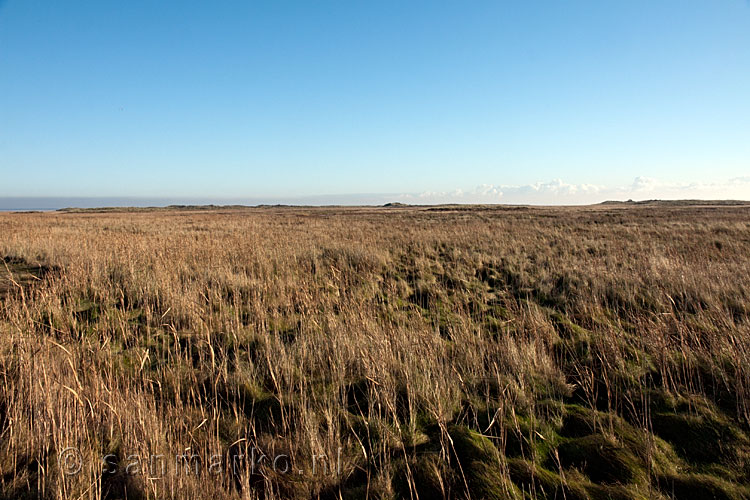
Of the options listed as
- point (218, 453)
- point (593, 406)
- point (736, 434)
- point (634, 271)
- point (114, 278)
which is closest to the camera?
point (218, 453)

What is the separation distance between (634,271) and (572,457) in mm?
7692

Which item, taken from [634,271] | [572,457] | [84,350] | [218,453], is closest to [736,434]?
[572,457]

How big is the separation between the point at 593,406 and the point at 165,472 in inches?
132

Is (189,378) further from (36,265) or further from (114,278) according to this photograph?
(36,265)

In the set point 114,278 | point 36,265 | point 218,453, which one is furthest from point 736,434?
point 36,265

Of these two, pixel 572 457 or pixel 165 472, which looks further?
pixel 572 457

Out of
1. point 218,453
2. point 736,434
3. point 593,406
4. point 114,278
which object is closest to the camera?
point 218,453

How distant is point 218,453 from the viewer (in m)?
2.46

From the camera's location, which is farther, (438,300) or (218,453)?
(438,300)

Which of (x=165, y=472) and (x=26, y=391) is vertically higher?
(x=26, y=391)

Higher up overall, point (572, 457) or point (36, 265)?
point (36, 265)

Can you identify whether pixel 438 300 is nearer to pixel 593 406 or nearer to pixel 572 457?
pixel 593 406

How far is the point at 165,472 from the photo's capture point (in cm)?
229

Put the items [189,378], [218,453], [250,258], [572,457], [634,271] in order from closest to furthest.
Result: [218,453]
[572,457]
[189,378]
[634,271]
[250,258]
